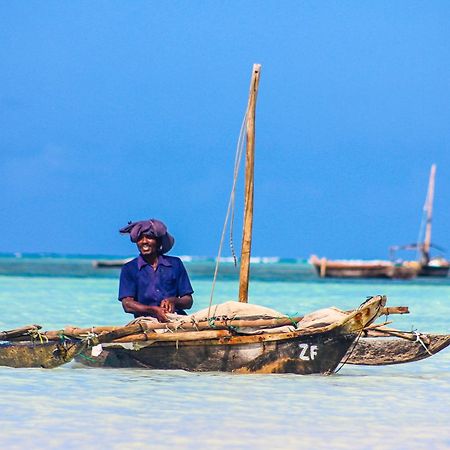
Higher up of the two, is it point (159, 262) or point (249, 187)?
point (249, 187)

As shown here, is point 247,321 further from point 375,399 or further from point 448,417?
point 448,417

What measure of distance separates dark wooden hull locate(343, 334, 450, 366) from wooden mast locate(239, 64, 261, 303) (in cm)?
160

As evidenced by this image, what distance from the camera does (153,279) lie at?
984cm

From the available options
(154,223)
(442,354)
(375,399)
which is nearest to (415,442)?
(375,399)

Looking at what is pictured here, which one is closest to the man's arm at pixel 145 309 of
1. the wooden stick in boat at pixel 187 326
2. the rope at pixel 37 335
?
the wooden stick in boat at pixel 187 326

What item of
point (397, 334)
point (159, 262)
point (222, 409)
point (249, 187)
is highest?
point (249, 187)

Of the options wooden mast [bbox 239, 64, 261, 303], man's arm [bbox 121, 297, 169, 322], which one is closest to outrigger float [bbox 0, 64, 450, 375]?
man's arm [bbox 121, 297, 169, 322]

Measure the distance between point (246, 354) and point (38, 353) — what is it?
2.01 metres

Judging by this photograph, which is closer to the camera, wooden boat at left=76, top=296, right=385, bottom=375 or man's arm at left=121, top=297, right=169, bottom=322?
wooden boat at left=76, top=296, right=385, bottom=375

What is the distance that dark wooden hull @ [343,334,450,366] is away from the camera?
978cm

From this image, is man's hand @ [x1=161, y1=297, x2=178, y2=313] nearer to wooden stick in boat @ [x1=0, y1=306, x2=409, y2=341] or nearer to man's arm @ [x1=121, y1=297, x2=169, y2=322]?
man's arm @ [x1=121, y1=297, x2=169, y2=322]

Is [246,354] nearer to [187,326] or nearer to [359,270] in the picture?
[187,326]

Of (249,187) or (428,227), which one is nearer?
(249,187)

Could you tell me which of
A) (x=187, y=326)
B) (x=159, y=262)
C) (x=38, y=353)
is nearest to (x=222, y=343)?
(x=187, y=326)
